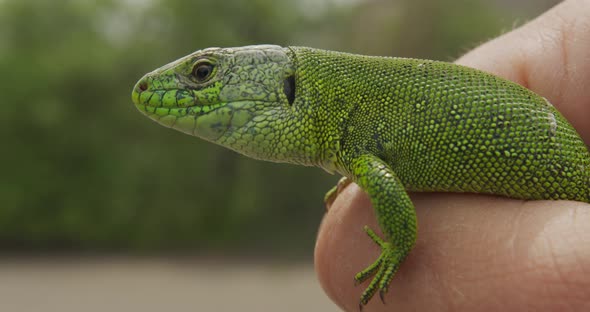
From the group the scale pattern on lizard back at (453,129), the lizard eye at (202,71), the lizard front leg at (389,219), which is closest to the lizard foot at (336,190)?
the scale pattern on lizard back at (453,129)

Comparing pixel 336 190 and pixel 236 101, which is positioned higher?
pixel 236 101

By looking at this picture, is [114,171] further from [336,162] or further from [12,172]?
[336,162]

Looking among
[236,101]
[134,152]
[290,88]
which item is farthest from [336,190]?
[134,152]

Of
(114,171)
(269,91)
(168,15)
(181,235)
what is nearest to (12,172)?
(114,171)

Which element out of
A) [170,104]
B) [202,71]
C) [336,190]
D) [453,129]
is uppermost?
[202,71]

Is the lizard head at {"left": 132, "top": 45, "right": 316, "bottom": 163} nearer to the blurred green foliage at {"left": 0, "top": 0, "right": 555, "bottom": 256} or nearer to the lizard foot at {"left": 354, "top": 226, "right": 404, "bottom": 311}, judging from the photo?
the lizard foot at {"left": 354, "top": 226, "right": 404, "bottom": 311}

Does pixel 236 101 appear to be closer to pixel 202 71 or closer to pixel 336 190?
pixel 202 71

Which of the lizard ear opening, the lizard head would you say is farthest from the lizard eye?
the lizard ear opening

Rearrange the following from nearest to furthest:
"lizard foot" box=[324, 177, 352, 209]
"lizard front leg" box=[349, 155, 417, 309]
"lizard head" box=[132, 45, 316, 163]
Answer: "lizard front leg" box=[349, 155, 417, 309]
"lizard head" box=[132, 45, 316, 163]
"lizard foot" box=[324, 177, 352, 209]

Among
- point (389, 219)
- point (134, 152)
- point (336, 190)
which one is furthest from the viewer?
point (134, 152)

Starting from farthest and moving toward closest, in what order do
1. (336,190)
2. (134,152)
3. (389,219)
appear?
1. (134,152)
2. (336,190)
3. (389,219)
